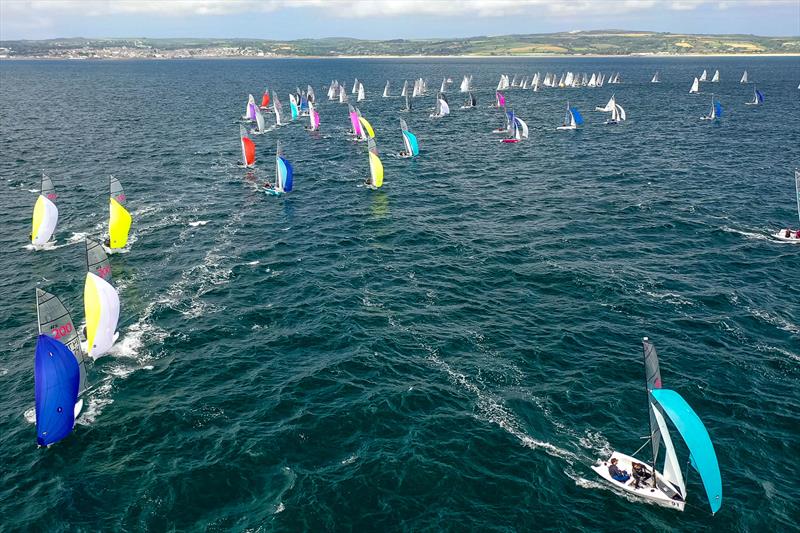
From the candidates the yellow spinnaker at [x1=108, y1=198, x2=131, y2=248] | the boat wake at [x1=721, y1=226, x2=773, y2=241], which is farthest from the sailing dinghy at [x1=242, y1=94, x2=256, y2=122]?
the boat wake at [x1=721, y1=226, x2=773, y2=241]

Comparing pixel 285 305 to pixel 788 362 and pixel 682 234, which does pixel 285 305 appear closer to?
pixel 788 362

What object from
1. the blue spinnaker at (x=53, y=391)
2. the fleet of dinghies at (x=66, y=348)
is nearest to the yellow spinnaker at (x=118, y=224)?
the fleet of dinghies at (x=66, y=348)

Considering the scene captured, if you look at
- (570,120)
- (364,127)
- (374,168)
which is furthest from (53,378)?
(570,120)

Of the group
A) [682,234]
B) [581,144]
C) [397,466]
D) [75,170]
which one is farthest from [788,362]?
[75,170]

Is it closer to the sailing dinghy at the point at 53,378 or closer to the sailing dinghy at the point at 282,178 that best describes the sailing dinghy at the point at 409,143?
the sailing dinghy at the point at 282,178

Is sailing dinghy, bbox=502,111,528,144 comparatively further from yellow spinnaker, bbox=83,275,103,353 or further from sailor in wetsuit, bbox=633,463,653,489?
sailor in wetsuit, bbox=633,463,653,489

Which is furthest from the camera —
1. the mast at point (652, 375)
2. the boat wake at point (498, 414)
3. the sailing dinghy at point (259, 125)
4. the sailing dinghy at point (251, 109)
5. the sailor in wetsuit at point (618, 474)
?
the sailing dinghy at point (251, 109)
